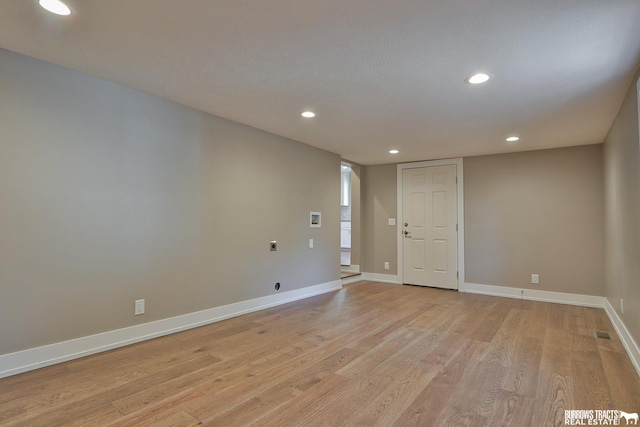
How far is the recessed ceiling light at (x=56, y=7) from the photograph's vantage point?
176 cm

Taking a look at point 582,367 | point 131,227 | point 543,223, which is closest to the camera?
point 582,367

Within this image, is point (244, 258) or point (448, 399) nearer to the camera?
point (448, 399)

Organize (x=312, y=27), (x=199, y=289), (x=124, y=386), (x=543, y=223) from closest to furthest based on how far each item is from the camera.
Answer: (x=312, y=27) < (x=124, y=386) < (x=199, y=289) < (x=543, y=223)

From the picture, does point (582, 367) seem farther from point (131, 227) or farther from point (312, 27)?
point (131, 227)

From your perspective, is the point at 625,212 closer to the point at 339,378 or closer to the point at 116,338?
the point at 339,378

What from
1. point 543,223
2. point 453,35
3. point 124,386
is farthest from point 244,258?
point 543,223

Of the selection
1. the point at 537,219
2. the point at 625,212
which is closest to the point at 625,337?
the point at 625,212

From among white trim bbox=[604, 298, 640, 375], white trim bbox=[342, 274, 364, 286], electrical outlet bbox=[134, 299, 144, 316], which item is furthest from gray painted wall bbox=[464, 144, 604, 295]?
electrical outlet bbox=[134, 299, 144, 316]

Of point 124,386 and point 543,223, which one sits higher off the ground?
point 543,223

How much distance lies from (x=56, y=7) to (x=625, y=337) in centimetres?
486

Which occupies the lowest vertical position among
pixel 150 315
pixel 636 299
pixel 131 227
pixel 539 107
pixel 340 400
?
pixel 340 400

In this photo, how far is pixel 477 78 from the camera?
255 cm

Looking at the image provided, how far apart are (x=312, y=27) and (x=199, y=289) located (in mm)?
2669

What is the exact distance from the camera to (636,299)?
2.53 metres
